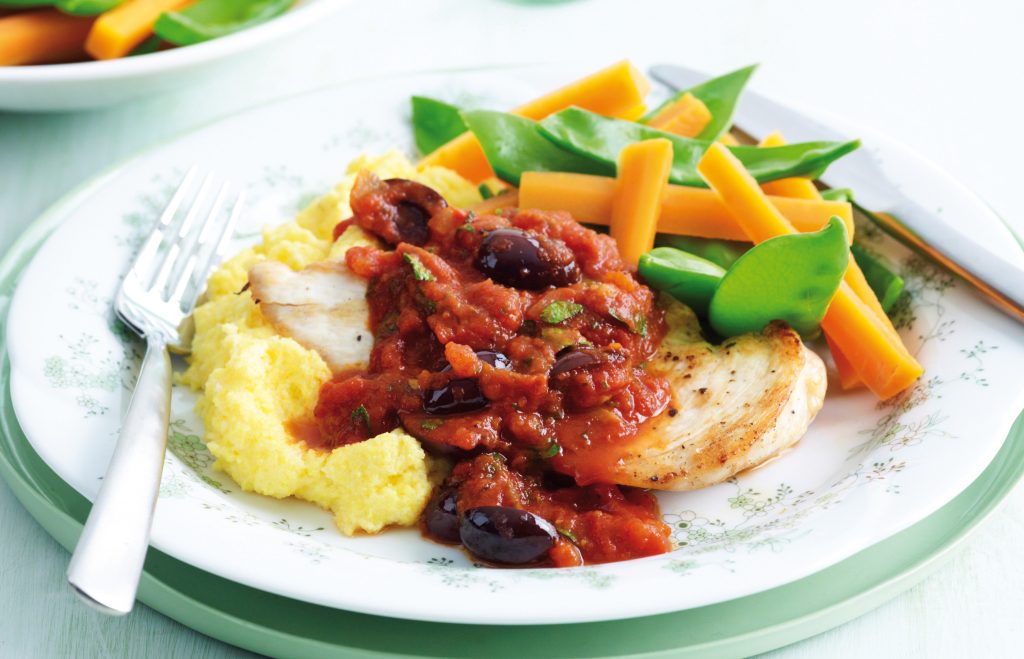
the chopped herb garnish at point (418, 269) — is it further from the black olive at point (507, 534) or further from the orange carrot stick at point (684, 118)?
the orange carrot stick at point (684, 118)

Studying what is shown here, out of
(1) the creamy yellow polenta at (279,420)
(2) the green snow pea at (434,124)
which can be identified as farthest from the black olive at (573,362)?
(2) the green snow pea at (434,124)

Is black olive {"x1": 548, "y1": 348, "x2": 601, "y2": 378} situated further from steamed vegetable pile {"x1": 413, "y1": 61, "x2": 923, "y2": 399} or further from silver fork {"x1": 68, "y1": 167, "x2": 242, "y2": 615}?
silver fork {"x1": 68, "y1": 167, "x2": 242, "y2": 615}

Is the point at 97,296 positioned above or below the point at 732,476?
above

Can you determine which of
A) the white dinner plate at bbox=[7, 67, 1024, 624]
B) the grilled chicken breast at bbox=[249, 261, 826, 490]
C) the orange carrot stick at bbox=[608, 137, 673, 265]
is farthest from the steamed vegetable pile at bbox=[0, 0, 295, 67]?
the orange carrot stick at bbox=[608, 137, 673, 265]

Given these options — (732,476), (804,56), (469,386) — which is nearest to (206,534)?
(469,386)

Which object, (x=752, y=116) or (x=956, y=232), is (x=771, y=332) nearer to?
(x=956, y=232)

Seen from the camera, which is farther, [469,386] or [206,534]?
[469,386]
